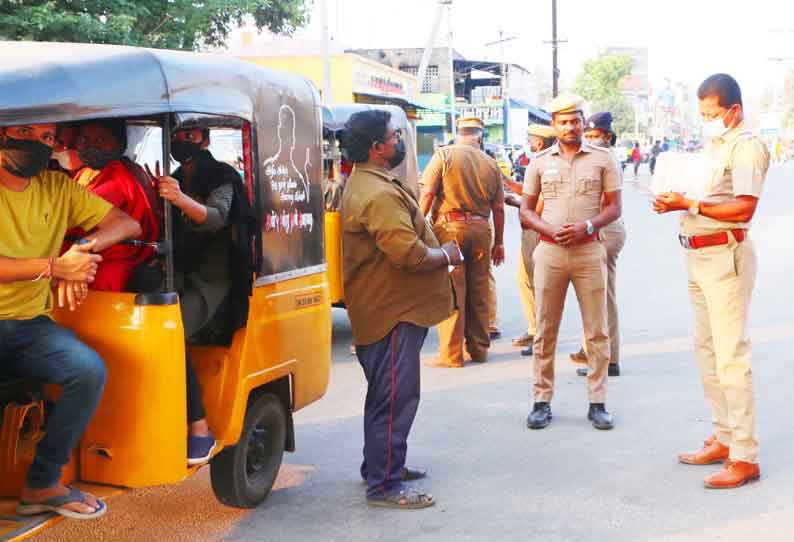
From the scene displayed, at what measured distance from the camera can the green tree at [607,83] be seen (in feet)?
346

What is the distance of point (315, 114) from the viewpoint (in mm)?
5578

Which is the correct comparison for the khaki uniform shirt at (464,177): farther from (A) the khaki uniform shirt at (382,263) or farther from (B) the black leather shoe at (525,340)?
(A) the khaki uniform shirt at (382,263)

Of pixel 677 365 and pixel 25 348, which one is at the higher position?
pixel 25 348

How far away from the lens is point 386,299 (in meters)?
5.24

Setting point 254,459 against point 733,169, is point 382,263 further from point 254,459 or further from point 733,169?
point 733,169

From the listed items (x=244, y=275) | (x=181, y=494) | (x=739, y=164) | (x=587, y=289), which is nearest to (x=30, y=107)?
(x=244, y=275)

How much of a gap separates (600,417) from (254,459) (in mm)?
2441

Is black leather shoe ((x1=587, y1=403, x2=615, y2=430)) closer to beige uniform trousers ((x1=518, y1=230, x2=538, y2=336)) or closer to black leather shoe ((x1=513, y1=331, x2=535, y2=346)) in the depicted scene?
beige uniform trousers ((x1=518, y1=230, x2=538, y2=336))

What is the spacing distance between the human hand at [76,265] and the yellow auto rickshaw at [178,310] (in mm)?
325

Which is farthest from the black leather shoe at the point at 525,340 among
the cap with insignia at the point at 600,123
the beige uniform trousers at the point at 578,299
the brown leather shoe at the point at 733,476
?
the brown leather shoe at the point at 733,476

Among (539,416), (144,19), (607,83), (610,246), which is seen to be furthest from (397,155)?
(607,83)

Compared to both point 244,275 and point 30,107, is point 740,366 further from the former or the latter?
point 30,107

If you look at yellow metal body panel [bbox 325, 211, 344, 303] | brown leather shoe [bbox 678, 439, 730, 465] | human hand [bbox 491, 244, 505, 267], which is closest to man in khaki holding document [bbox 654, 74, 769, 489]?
brown leather shoe [bbox 678, 439, 730, 465]

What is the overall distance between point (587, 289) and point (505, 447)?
1.15m
